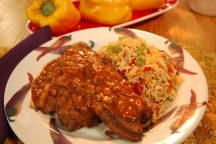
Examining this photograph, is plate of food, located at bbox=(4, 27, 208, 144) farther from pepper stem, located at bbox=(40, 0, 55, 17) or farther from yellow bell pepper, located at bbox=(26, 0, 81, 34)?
pepper stem, located at bbox=(40, 0, 55, 17)

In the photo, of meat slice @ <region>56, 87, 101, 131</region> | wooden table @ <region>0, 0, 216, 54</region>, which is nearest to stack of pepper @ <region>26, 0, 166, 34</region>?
wooden table @ <region>0, 0, 216, 54</region>

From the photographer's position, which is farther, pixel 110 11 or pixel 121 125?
pixel 110 11

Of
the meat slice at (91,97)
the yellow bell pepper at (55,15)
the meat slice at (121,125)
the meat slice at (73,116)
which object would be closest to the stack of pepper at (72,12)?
the yellow bell pepper at (55,15)

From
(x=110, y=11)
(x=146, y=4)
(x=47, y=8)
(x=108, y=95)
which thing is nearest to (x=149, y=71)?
(x=108, y=95)

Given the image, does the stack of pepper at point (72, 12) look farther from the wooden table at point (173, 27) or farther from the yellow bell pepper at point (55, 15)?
the wooden table at point (173, 27)

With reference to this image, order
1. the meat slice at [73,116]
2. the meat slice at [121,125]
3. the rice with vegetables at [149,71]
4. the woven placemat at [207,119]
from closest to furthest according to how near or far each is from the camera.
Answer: the meat slice at [121,125]
the meat slice at [73,116]
the woven placemat at [207,119]
the rice with vegetables at [149,71]

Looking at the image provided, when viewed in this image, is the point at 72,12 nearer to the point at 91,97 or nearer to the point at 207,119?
the point at 91,97
